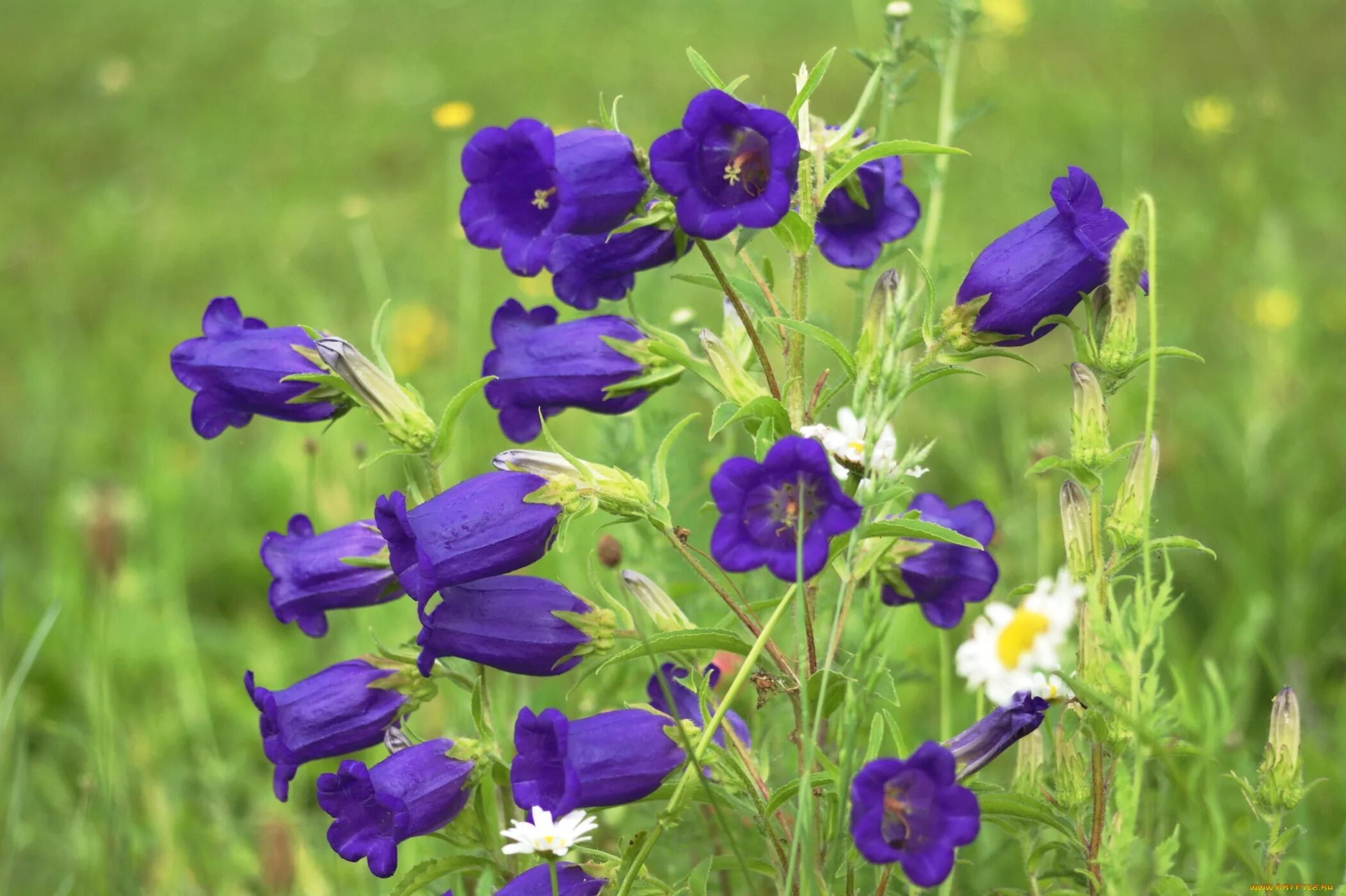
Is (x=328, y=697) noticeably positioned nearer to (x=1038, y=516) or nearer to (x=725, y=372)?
(x=725, y=372)

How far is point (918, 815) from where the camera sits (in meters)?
1.16

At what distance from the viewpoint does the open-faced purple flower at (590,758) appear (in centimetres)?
133

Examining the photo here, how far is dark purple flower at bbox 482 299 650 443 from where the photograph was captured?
60.4 inches

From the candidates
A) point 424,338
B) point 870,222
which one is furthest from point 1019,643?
point 424,338

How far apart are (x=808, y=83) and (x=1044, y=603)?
657 mm

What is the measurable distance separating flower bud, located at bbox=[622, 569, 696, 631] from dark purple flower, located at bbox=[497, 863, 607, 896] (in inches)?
12.1

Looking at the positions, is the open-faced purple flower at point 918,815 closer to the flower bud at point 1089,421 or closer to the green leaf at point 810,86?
the flower bud at point 1089,421

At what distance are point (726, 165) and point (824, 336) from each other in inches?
9.0

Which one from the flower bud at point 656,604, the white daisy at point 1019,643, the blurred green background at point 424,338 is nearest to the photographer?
the white daisy at point 1019,643

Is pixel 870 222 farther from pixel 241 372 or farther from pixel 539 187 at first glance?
pixel 241 372

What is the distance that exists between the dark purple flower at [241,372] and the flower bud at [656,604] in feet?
1.50

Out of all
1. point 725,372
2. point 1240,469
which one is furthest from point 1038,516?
point 725,372

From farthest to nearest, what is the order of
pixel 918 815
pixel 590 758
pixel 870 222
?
pixel 870 222 < pixel 590 758 < pixel 918 815

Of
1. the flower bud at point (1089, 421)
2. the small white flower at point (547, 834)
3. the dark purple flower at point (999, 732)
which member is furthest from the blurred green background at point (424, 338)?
the small white flower at point (547, 834)
